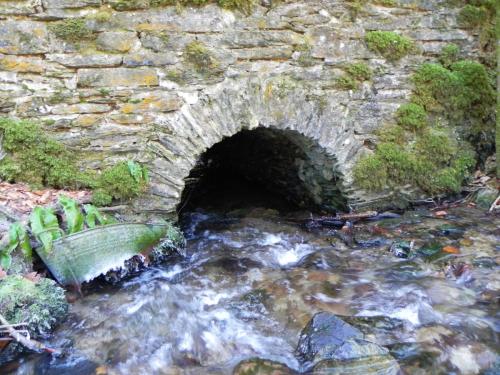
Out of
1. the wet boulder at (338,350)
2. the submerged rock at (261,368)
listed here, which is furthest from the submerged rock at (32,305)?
the wet boulder at (338,350)

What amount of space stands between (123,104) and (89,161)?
56 cm

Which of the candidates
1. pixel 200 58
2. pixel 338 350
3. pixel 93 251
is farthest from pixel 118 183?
pixel 338 350

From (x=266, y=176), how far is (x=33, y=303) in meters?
3.99

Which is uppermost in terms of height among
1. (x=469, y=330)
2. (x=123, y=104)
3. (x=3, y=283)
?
(x=123, y=104)

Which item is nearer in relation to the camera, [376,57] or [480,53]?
[376,57]

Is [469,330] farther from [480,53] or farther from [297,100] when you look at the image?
[480,53]

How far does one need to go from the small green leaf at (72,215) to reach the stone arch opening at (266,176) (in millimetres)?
2001

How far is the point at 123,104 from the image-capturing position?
12.3 feet

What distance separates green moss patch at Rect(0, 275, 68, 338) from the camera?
2674 mm

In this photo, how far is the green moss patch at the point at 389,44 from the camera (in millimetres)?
4262

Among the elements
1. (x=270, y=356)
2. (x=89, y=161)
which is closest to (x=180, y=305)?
(x=270, y=356)

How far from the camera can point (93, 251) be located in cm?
330

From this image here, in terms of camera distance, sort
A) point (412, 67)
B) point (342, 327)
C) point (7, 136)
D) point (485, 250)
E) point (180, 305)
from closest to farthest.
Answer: point (342, 327), point (180, 305), point (7, 136), point (485, 250), point (412, 67)

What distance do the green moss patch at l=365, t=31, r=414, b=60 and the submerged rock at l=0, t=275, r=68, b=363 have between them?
3.43 m
